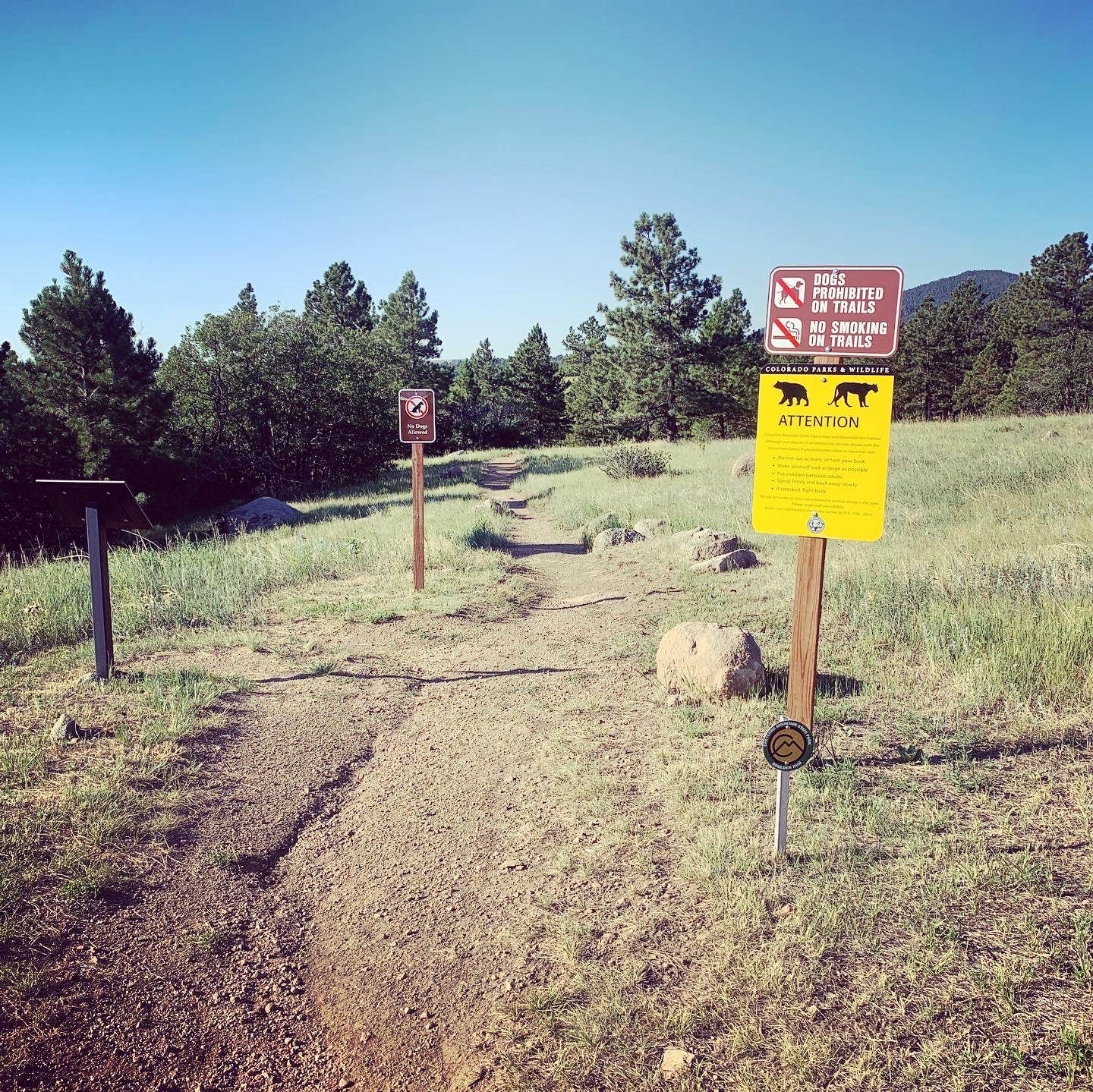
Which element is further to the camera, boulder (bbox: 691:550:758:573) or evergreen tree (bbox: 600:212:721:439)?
evergreen tree (bbox: 600:212:721:439)

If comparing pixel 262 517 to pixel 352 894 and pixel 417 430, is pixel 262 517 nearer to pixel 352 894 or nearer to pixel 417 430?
pixel 417 430

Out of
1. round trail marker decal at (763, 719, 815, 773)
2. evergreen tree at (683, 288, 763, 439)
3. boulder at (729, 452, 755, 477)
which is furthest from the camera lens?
evergreen tree at (683, 288, 763, 439)

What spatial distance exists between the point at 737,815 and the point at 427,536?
10.0 meters

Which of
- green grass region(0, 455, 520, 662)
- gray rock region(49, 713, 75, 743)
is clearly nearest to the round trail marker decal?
gray rock region(49, 713, 75, 743)

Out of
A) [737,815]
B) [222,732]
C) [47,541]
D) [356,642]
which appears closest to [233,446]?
[47,541]

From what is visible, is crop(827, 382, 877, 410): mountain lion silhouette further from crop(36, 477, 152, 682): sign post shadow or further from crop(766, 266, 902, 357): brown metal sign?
crop(36, 477, 152, 682): sign post shadow

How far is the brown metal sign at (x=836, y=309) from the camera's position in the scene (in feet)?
12.1

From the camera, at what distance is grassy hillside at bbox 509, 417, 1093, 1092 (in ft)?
8.33

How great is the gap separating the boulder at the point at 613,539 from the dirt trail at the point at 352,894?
6003 millimetres

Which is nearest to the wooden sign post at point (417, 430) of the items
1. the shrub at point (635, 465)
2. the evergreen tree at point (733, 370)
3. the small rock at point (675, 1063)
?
the small rock at point (675, 1063)

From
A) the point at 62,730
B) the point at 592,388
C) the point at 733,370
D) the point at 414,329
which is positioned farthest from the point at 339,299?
the point at 62,730

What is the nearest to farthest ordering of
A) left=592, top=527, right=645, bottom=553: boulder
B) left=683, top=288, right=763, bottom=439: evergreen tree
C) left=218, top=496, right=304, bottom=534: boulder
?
left=592, top=527, right=645, bottom=553: boulder → left=218, top=496, right=304, bottom=534: boulder → left=683, top=288, right=763, bottom=439: evergreen tree

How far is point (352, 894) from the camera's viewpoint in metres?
3.68

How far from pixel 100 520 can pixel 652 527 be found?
9300mm
